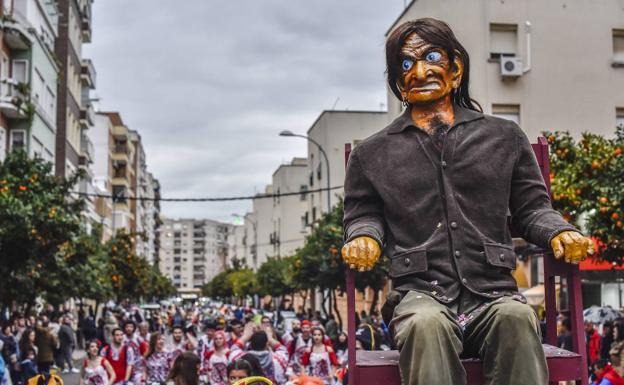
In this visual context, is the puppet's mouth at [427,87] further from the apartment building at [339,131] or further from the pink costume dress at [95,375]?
the apartment building at [339,131]

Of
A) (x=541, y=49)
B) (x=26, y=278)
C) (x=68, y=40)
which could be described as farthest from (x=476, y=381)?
(x=68, y=40)

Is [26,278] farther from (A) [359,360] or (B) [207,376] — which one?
(A) [359,360]

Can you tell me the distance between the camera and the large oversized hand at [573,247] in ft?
13.4

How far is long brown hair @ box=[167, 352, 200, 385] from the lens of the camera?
29.0ft

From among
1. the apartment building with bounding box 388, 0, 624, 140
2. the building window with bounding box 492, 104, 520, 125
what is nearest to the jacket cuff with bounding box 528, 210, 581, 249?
the apartment building with bounding box 388, 0, 624, 140

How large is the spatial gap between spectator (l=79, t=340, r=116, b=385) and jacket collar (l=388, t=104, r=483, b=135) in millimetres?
9428

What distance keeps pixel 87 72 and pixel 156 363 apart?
48.1 metres

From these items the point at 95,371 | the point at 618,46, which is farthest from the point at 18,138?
the point at 95,371

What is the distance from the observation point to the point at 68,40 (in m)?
52.9

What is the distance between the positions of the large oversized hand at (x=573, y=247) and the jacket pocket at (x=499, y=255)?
256 mm

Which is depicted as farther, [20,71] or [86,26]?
[86,26]

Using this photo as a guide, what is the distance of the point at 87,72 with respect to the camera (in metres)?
59.8

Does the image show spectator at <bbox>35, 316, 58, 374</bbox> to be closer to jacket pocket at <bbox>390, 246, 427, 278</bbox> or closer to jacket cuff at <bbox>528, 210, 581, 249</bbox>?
jacket pocket at <bbox>390, 246, 427, 278</bbox>

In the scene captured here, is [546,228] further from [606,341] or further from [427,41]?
[606,341]
